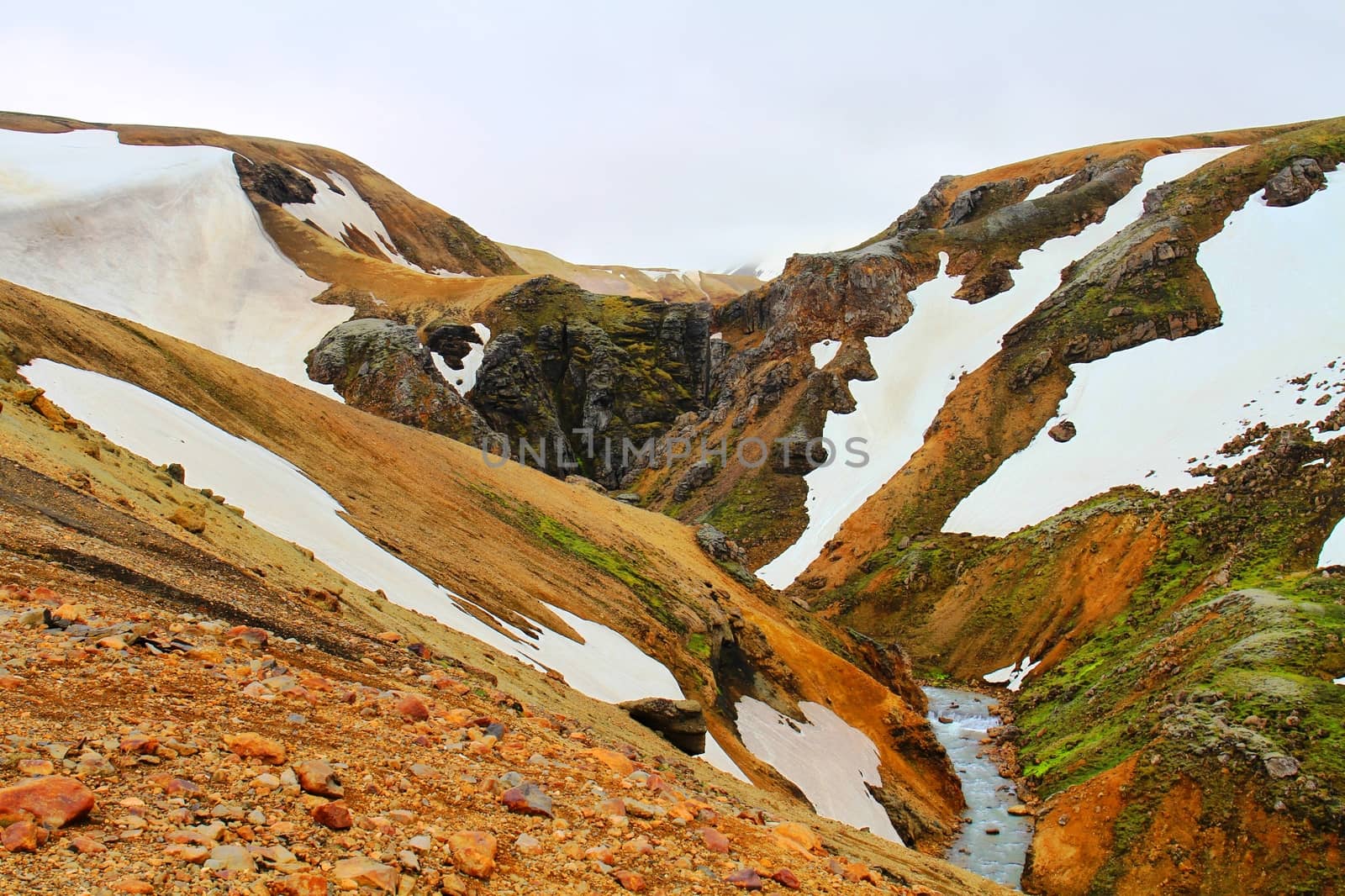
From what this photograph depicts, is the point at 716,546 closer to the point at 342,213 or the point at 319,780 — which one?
the point at 319,780

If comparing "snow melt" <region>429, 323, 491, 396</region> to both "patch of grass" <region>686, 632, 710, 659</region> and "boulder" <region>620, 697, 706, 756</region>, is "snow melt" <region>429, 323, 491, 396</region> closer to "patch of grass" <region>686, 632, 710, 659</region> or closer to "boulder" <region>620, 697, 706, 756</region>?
"patch of grass" <region>686, 632, 710, 659</region>

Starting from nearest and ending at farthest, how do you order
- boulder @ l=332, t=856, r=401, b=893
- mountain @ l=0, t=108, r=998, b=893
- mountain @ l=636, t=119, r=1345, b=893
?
1. boulder @ l=332, t=856, r=401, b=893
2. mountain @ l=0, t=108, r=998, b=893
3. mountain @ l=636, t=119, r=1345, b=893

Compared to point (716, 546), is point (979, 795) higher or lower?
lower

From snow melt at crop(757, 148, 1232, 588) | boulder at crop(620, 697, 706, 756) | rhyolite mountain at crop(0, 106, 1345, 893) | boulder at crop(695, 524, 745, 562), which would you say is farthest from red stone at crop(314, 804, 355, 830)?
snow melt at crop(757, 148, 1232, 588)

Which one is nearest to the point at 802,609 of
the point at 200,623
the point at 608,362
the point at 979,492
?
the point at 979,492

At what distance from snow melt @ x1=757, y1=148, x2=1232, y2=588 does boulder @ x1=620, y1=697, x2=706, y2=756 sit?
45.5m

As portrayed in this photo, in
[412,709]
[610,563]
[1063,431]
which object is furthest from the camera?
[1063,431]

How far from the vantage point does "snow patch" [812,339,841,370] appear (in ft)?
265

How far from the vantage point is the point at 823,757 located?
2598 centimetres

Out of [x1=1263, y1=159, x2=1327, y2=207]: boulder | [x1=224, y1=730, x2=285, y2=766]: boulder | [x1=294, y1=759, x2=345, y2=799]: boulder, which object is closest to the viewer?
[x1=294, y1=759, x2=345, y2=799]: boulder

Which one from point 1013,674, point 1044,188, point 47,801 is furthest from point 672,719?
point 1044,188

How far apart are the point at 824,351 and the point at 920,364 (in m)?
9.74

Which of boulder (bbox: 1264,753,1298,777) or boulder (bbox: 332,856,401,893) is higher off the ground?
boulder (bbox: 1264,753,1298,777)

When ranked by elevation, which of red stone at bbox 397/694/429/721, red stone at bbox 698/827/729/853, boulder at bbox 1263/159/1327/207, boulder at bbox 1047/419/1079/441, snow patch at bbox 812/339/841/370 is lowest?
red stone at bbox 397/694/429/721
